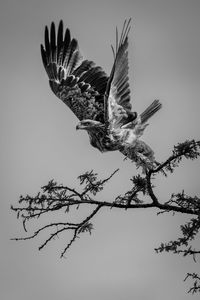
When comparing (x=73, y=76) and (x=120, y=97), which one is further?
(x=73, y=76)

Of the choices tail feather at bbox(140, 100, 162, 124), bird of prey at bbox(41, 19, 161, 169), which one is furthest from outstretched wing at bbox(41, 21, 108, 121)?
tail feather at bbox(140, 100, 162, 124)

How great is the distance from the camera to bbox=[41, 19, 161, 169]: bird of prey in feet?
30.9

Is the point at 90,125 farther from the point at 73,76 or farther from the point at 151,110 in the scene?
the point at 73,76

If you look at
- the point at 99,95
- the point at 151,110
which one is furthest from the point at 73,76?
the point at 151,110

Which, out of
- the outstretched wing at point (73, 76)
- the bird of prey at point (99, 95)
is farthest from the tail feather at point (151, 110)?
the outstretched wing at point (73, 76)

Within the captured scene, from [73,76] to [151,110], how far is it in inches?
73.9

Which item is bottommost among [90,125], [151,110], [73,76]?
[90,125]

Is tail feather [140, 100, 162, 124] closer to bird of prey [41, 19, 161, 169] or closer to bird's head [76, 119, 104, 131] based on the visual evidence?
bird of prey [41, 19, 161, 169]

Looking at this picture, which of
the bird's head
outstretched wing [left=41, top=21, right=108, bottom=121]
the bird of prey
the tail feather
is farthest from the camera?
outstretched wing [left=41, top=21, right=108, bottom=121]

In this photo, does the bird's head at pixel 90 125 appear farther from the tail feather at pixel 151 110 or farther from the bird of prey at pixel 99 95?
the tail feather at pixel 151 110

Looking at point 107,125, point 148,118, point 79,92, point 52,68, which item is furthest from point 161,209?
point 52,68

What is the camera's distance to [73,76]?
467 inches

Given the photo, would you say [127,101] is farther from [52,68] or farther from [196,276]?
[196,276]

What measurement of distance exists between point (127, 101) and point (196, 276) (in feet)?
14.9
